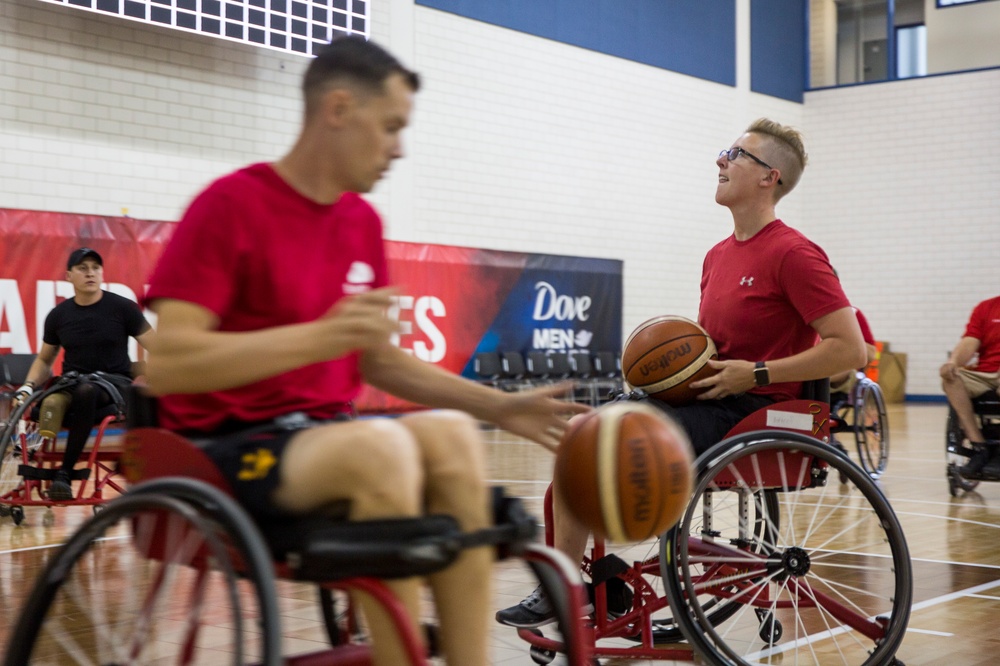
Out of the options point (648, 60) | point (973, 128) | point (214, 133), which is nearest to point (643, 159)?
point (648, 60)

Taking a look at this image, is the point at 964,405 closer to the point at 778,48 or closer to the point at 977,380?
the point at 977,380

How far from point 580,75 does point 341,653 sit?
1332 centimetres

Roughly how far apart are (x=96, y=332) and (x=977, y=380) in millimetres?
4963

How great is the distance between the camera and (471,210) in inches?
526

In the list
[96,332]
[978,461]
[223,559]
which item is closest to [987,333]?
[978,461]

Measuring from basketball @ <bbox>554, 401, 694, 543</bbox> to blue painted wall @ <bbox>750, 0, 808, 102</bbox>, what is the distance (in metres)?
15.7

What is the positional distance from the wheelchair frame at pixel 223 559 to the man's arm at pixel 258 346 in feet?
0.46

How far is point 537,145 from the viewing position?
14117 millimetres

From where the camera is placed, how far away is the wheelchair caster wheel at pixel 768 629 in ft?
10.7

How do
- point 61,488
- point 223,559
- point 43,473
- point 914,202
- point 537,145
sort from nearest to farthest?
point 223,559, point 61,488, point 43,473, point 537,145, point 914,202

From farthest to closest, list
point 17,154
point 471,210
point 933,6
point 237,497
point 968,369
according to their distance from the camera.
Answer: point 933,6 → point 471,210 → point 17,154 → point 968,369 → point 237,497

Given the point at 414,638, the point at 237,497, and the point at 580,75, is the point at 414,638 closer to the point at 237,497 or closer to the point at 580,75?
the point at 237,497

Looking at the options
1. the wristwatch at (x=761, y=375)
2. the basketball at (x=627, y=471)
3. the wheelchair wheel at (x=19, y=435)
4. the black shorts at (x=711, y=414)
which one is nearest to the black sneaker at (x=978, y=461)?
the black shorts at (x=711, y=414)

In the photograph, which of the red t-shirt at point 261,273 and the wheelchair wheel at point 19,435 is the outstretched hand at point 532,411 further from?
the wheelchair wheel at point 19,435
